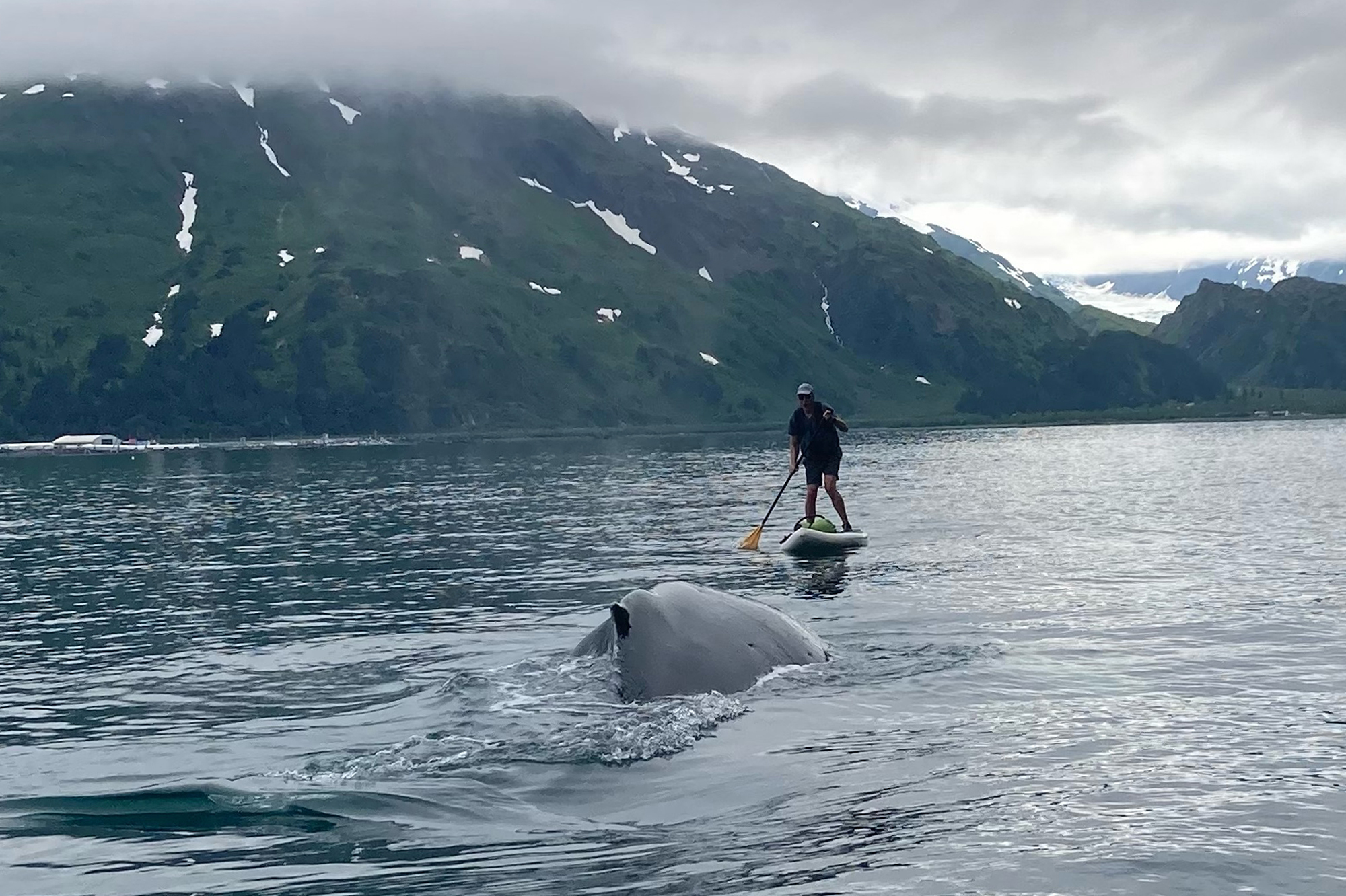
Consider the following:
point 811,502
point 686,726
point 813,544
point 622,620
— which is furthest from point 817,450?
point 686,726

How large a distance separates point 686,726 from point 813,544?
1954 cm

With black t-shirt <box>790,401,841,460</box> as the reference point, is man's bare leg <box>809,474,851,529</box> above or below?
below

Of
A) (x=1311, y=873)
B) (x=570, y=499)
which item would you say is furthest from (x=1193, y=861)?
(x=570, y=499)

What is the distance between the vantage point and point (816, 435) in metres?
35.7

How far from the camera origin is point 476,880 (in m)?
10.2

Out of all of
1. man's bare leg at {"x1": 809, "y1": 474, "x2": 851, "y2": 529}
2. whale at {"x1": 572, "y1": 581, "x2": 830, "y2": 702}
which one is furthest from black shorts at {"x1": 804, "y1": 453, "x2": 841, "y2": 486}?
whale at {"x1": 572, "y1": 581, "x2": 830, "y2": 702}

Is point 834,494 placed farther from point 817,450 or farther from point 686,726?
point 686,726

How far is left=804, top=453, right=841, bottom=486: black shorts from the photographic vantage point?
35.5m

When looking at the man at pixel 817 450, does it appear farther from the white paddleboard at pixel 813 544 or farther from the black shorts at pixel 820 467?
the white paddleboard at pixel 813 544

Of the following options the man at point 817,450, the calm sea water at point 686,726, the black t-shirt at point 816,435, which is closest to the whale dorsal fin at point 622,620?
the calm sea water at point 686,726

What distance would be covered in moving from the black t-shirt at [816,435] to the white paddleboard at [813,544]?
227 centimetres

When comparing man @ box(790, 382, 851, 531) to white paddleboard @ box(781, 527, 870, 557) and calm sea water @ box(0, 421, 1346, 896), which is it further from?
calm sea water @ box(0, 421, 1346, 896)

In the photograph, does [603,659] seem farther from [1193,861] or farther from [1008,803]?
[1193,861]

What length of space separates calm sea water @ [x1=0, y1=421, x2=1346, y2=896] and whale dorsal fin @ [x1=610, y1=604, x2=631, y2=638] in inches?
26.8
